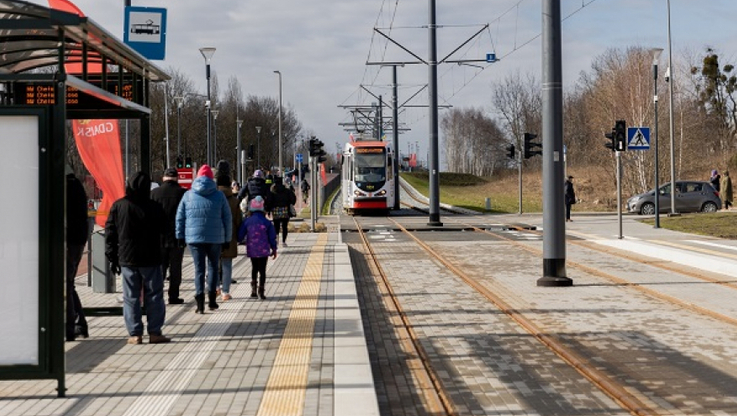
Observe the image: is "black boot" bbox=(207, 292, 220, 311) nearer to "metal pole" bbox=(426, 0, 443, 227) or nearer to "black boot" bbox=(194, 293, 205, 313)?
"black boot" bbox=(194, 293, 205, 313)

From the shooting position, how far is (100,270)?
13781mm

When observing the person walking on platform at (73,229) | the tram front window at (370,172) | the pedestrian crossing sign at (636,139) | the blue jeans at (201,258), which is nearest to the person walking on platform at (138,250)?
the person walking on platform at (73,229)

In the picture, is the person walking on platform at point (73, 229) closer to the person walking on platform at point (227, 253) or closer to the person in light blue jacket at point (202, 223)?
the person in light blue jacket at point (202, 223)

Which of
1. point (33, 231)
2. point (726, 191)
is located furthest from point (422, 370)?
point (726, 191)

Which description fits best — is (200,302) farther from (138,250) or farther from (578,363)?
(578,363)

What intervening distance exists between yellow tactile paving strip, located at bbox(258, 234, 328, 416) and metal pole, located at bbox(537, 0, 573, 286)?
383 cm

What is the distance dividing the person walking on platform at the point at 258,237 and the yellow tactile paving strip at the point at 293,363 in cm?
63

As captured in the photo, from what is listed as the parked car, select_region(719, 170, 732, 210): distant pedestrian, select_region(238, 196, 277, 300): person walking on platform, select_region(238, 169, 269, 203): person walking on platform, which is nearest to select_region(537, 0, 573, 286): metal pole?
select_region(238, 196, 277, 300): person walking on platform

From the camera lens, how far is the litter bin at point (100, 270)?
13.4m

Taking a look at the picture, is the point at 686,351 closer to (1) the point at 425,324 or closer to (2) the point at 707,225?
(1) the point at 425,324

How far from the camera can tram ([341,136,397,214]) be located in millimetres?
45406

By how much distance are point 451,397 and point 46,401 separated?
2828 mm

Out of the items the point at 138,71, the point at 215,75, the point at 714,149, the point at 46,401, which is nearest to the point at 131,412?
the point at 46,401

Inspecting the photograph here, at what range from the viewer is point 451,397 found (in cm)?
779
